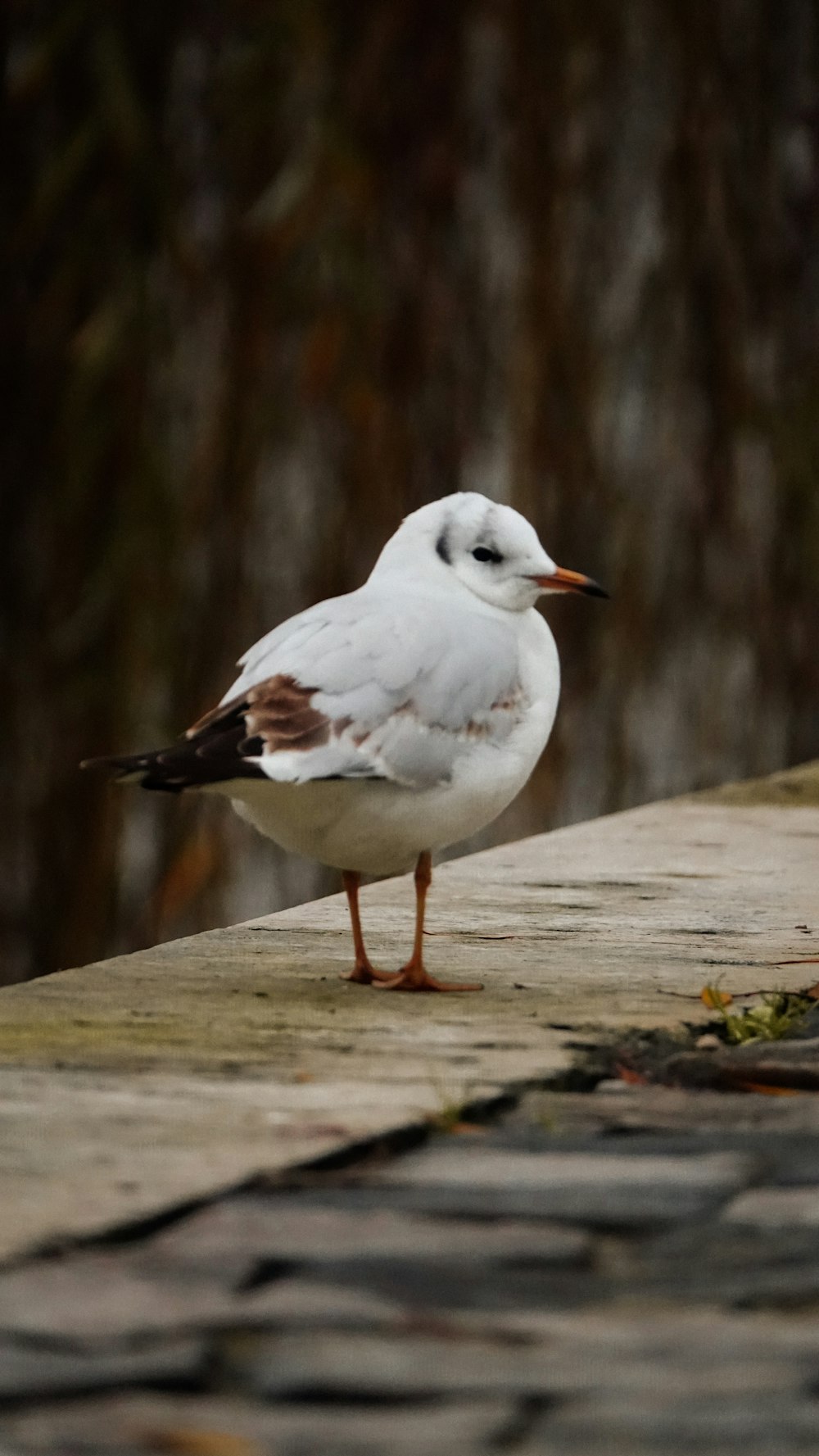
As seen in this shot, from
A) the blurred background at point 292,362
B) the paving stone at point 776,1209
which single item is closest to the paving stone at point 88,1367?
the paving stone at point 776,1209

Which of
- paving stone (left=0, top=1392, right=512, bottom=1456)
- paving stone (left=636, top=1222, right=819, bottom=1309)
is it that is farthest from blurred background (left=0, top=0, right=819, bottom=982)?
paving stone (left=0, top=1392, right=512, bottom=1456)

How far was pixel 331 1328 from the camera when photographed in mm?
2109

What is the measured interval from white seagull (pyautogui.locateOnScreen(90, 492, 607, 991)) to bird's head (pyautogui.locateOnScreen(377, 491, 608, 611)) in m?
0.05

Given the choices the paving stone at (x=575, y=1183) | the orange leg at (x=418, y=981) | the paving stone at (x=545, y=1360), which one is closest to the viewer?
the paving stone at (x=545, y=1360)

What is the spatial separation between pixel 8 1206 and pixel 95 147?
Answer: 3.41m

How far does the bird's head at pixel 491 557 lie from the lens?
12.9 ft

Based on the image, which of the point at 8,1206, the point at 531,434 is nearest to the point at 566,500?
the point at 531,434

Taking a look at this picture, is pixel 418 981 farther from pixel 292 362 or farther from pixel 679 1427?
pixel 292 362

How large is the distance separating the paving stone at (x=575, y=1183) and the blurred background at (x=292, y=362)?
298 centimetres

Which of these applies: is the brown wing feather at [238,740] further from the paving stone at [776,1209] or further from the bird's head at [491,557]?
the paving stone at [776,1209]

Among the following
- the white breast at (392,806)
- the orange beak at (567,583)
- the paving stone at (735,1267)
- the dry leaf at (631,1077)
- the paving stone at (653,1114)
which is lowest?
the paving stone at (735,1267)

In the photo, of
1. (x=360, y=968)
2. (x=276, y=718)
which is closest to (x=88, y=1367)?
(x=276, y=718)

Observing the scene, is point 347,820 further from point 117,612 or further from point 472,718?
point 117,612

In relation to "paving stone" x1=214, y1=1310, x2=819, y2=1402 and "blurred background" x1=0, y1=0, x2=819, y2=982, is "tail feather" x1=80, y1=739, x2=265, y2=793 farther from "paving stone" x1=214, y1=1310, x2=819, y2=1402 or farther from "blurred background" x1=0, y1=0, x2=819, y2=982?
"blurred background" x1=0, y1=0, x2=819, y2=982
